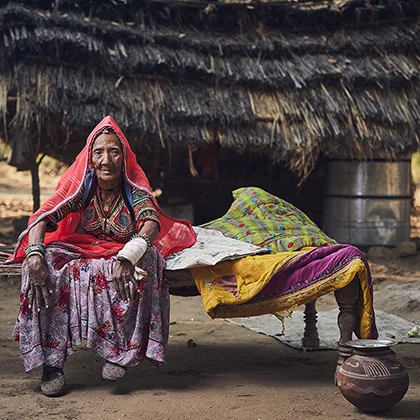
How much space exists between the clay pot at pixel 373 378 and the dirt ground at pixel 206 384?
94 mm

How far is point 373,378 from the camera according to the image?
3131mm

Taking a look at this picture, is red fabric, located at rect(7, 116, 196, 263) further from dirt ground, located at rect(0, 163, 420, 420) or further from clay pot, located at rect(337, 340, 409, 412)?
clay pot, located at rect(337, 340, 409, 412)

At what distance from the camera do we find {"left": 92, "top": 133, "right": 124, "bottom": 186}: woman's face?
3889 millimetres

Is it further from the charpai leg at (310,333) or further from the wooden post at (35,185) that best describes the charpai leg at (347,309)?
the wooden post at (35,185)

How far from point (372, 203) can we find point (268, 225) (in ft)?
16.2

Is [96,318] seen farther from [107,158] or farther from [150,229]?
[107,158]

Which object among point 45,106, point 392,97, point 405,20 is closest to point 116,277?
point 45,106

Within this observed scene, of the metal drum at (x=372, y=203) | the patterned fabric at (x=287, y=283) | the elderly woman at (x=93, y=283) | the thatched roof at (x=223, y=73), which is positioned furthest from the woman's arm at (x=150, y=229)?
the metal drum at (x=372, y=203)

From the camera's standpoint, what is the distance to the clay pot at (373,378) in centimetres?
313

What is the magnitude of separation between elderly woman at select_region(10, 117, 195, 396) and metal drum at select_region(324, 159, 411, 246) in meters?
5.54

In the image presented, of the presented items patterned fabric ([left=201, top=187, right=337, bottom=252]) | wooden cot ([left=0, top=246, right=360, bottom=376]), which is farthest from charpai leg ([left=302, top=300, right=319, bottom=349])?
wooden cot ([left=0, top=246, right=360, bottom=376])

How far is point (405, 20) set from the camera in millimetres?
9133

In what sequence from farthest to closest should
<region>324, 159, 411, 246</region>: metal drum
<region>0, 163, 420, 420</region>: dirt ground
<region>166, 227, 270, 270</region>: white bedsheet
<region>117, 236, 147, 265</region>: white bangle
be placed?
<region>324, 159, 411, 246</region>: metal drum, <region>166, 227, 270, 270</region>: white bedsheet, <region>117, 236, 147, 265</region>: white bangle, <region>0, 163, 420, 420</region>: dirt ground

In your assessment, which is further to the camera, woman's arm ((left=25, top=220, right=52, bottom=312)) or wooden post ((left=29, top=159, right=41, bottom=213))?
wooden post ((left=29, top=159, right=41, bottom=213))
